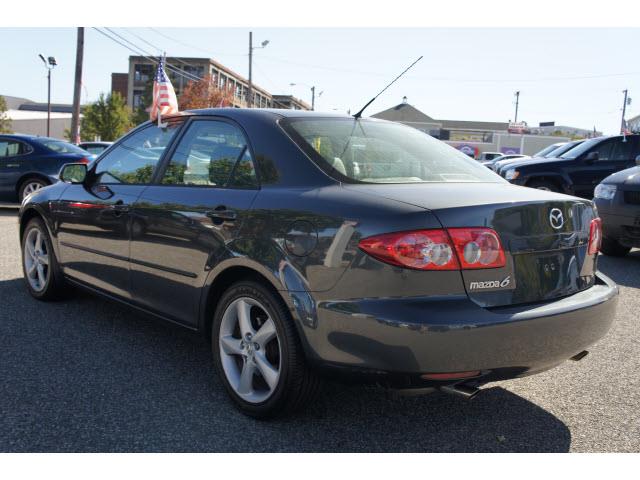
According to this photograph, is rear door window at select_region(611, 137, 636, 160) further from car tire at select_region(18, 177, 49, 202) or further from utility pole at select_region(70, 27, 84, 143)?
utility pole at select_region(70, 27, 84, 143)

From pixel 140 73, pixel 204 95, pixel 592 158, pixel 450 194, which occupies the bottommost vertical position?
pixel 450 194

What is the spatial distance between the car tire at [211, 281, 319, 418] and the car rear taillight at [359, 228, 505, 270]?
22.4 inches

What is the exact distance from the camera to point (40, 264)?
5.14 meters

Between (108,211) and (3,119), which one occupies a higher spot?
(3,119)

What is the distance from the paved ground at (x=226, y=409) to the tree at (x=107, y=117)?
194 ft

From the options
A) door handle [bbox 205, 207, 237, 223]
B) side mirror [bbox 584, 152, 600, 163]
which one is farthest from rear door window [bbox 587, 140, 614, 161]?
door handle [bbox 205, 207, 237, 223]

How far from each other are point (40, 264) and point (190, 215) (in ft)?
8.01

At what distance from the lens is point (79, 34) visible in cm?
2308

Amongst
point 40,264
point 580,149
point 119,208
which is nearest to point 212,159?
point 119,208

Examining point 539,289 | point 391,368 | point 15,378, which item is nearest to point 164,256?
point 15,378

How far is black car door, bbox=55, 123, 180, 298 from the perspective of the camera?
3.91 meters

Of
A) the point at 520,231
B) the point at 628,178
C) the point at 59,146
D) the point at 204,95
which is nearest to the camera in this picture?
the point at 520,231

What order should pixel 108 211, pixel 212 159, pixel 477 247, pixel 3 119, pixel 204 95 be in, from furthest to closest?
pixel 204 95, pixel 3 119, pixel 108 211, pixel 212 159, pixel 477 247

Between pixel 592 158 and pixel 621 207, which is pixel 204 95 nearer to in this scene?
pixel 592 158
